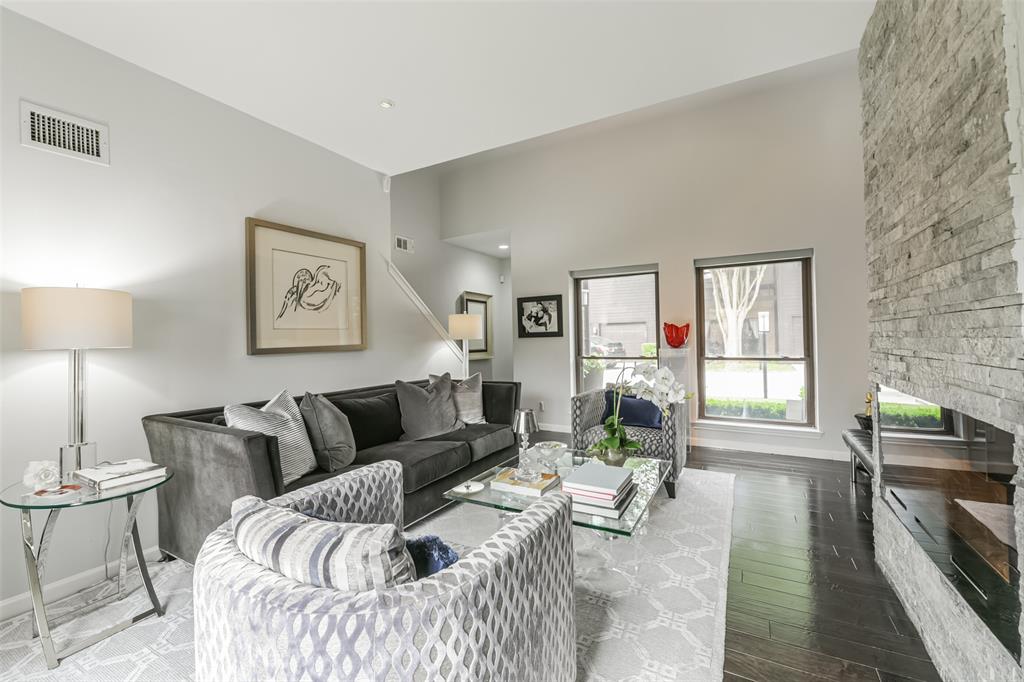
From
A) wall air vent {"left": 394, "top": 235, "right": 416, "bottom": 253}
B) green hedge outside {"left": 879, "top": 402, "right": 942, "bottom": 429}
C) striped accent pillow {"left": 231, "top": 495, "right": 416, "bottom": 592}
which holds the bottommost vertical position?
striped accent pillow {"left": 231, "top": 495, "right": 416, "bottom": 592}

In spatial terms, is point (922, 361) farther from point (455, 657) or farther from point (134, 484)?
point (134, 484)

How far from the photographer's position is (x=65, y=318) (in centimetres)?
190

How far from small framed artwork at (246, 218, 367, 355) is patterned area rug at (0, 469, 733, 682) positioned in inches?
63.1

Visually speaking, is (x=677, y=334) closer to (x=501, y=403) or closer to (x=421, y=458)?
(x=501, y=403)

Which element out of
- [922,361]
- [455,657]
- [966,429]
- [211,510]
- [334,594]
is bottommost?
[211,510]

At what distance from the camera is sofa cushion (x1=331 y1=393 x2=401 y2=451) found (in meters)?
3.24

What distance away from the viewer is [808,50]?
2451mm

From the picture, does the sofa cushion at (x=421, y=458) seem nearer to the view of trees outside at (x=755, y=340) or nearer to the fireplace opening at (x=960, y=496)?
→ the fireplace opening at (x=960, y=496)

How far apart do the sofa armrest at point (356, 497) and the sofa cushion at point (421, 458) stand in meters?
0.69

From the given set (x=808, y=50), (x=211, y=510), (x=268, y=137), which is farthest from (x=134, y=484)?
(x=808, y=50)

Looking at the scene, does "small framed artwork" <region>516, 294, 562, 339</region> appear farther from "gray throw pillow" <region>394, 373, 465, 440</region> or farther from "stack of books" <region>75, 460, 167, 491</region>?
"stack of books" <region>75, 460, 167, 491</region>

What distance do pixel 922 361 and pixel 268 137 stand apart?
4.05m

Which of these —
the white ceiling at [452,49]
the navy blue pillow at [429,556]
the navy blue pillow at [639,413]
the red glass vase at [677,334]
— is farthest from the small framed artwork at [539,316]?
the navy blue pillow at [429,556]

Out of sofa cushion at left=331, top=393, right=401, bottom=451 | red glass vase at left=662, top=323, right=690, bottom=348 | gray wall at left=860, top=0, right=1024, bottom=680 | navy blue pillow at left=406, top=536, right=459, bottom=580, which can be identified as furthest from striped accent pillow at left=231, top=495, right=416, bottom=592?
red glass vase at left=662, top=323, right=690, bottom=348
